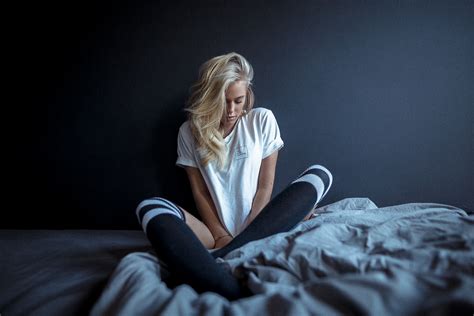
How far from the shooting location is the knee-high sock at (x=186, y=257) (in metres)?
0.69

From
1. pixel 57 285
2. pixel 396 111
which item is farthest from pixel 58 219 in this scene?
pixel 396 111

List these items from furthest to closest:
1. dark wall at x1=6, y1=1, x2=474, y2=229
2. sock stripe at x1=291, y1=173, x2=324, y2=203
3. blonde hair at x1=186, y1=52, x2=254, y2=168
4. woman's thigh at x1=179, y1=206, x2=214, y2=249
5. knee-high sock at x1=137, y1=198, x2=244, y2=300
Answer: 1. dark wall at x1=6, y1=1, x2=474, y2=229
2. blonde hair at x1=186, y1=52, x2=254, y2=168
3. woman's thigh at x1=179, y1=206, x2=214, y2=249
4. sock stripe at x1=291, y1=173, x2=324, y2=203
5. knee-high sock at x1=137, y1=198, x2=244, y2=300

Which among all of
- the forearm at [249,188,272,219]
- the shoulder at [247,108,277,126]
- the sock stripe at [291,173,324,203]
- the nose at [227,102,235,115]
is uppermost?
the nose at [227,102,235,115]

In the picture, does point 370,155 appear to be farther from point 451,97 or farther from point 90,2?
point 90,2

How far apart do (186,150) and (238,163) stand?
24 cm

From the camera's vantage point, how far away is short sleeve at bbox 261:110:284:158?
1331 millimetres

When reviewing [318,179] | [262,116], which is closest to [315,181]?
[318,179]

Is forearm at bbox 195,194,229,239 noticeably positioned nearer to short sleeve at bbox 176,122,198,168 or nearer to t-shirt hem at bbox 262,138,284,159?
short sleeve at bbox 176,122,198,168

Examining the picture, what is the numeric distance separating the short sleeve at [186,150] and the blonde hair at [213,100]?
1.4 inches

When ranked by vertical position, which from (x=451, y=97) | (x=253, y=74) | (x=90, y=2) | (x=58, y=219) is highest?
(x=90, y=2)

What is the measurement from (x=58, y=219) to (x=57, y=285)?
0.85 meters

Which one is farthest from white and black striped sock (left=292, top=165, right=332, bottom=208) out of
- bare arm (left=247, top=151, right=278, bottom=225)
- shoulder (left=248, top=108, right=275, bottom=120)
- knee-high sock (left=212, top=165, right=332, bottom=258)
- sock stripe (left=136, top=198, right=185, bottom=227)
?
sock stripe (left=136, top=198, right=185, bottom=227)

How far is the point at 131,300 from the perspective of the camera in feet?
1.87

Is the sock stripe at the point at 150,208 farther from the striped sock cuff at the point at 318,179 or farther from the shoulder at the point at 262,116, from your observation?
the shoulder at the point at 262,116
